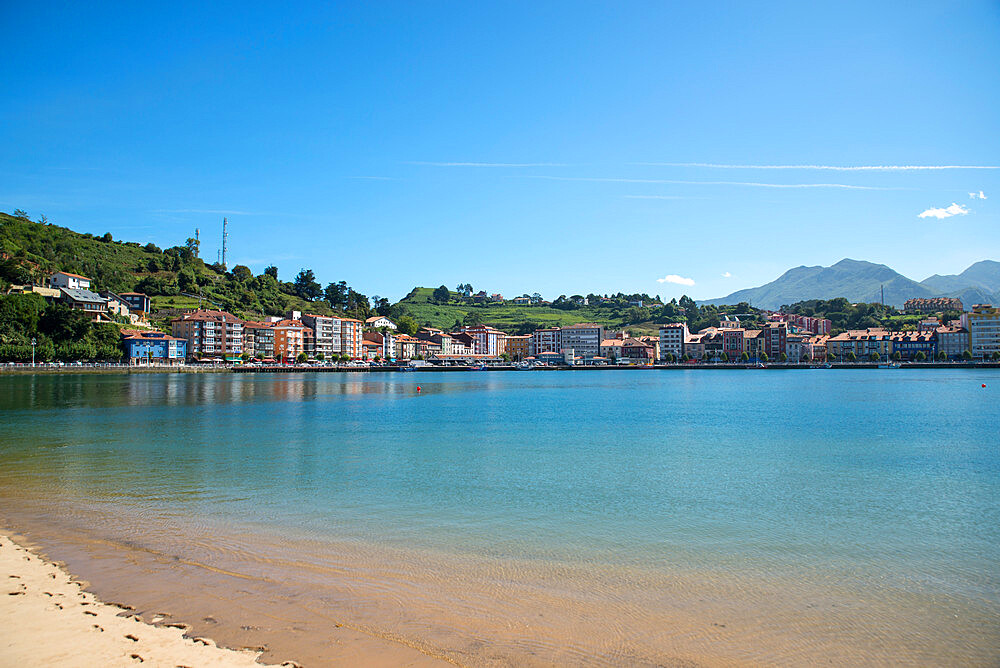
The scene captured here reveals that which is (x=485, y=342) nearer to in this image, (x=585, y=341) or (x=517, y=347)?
(x=517, y=347)

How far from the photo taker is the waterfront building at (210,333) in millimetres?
85500

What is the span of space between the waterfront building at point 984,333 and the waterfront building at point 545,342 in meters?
69.5

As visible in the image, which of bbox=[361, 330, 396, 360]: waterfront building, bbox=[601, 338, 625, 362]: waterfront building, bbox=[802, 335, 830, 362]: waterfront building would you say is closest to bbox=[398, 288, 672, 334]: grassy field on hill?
bbox=[601, 338, 625, 362]: waterfront building

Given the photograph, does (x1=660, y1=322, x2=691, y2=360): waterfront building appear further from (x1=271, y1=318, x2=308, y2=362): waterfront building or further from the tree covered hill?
(x1=271, y1=318, x2=308, y2=362): waterfront building

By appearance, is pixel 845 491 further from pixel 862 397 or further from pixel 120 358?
pixel 120 358

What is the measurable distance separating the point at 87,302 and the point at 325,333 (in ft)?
110

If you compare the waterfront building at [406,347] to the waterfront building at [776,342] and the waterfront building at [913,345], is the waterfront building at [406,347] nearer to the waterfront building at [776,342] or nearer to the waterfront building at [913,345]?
the waterfront building at [776,342]

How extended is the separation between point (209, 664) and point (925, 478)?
1526 cm

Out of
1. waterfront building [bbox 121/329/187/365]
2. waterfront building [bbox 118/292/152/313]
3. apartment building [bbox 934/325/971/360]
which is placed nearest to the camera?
waterfront building [bbox 121/329/187/365]

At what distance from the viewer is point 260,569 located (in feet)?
24.3

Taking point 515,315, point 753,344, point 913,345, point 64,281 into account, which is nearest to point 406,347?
point 515,315

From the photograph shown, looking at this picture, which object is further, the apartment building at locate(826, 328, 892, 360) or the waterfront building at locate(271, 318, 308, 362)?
the apartment building at locate(826, 328, 892, 360)

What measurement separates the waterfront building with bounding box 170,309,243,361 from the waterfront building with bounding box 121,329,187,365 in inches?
104

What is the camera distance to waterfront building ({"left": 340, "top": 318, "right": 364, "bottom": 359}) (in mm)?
104500
